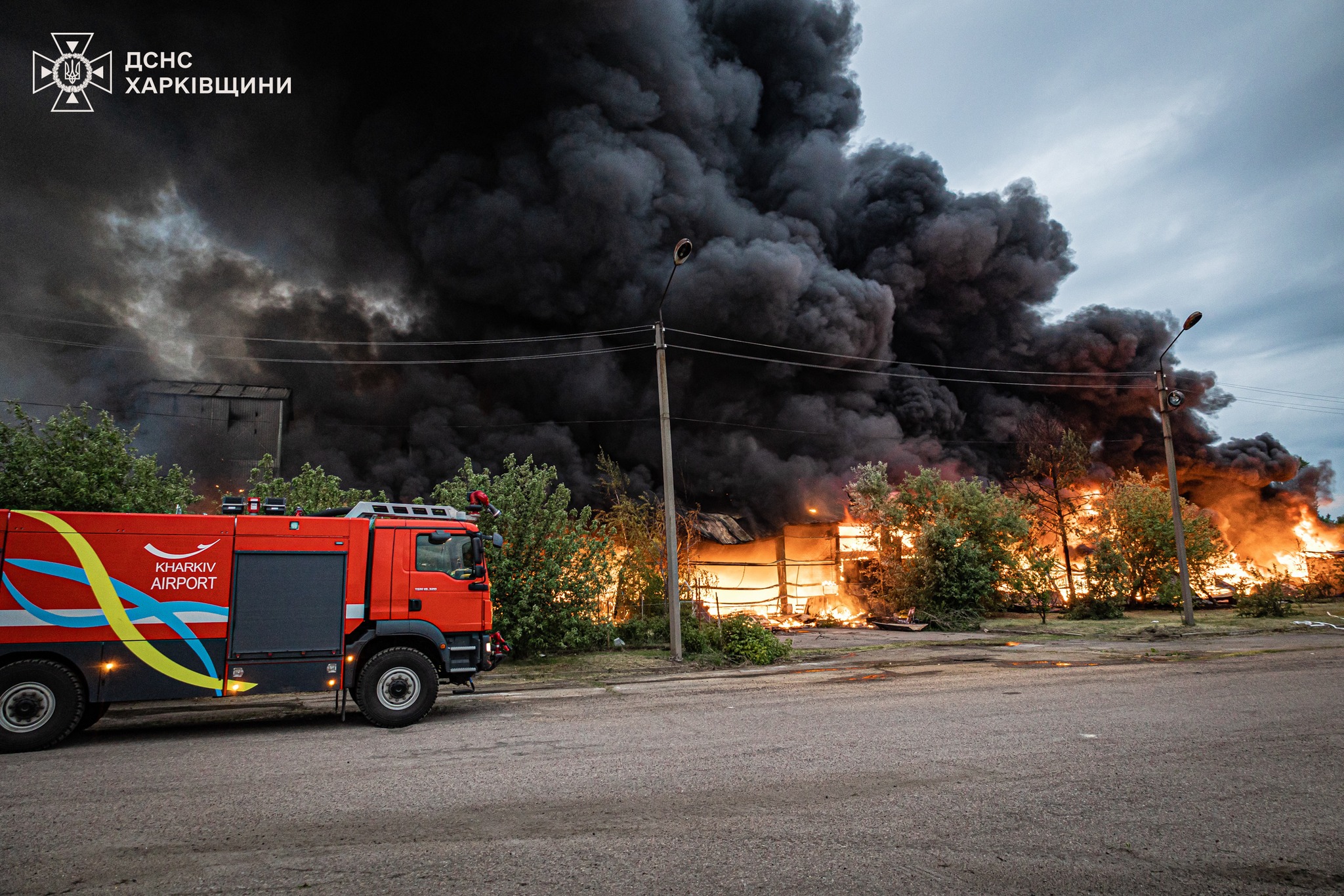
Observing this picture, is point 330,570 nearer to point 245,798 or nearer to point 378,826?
point 245,798

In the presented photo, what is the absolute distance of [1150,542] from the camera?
28141mm

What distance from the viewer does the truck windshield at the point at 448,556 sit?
29.1ft

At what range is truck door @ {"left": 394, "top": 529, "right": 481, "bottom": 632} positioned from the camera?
875 cm

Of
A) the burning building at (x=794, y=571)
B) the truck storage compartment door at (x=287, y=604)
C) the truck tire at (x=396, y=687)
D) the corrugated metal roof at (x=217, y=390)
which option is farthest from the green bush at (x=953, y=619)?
the corrugated metal roof at (x=217, y=390)

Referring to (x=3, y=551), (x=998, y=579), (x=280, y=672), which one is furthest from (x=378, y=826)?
(x=998, y=579)

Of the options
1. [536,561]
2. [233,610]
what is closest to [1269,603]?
[536,561]

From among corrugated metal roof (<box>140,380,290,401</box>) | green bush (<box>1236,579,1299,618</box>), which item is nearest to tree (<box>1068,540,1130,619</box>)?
green bush (<box>1236,579,1299,618</box>)

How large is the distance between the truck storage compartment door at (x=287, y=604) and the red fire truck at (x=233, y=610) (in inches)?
0.6

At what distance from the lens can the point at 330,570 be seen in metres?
8.38

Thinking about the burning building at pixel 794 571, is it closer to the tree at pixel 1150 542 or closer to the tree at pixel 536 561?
the tree at pixel 1150 542

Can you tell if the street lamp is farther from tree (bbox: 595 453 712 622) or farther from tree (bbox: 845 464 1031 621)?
tree (bbox: 595 453 712 622)

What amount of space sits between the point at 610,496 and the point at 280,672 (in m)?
11.8

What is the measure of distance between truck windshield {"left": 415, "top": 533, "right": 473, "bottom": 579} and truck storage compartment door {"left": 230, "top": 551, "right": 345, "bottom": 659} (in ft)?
2.99

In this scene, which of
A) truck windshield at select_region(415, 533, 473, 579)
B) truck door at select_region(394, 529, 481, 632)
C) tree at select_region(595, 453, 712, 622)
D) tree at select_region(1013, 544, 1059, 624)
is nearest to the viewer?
truck door at select_region(394, 529, 481, 632)
